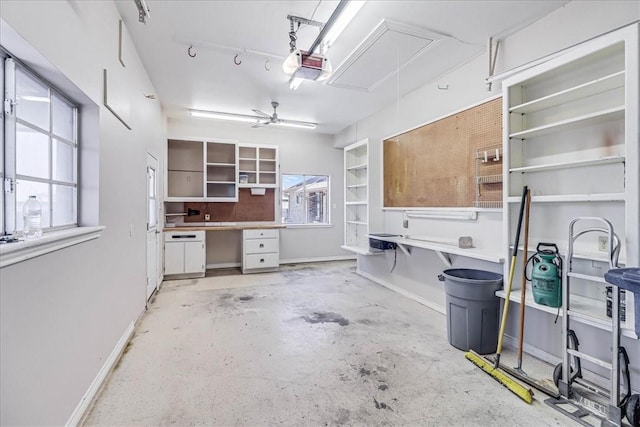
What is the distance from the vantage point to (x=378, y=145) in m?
5.25

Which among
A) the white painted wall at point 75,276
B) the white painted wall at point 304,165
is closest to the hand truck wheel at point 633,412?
the white painted wall at point 75,276

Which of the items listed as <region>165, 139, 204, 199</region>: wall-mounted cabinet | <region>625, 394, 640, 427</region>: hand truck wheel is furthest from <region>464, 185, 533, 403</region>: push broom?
<region>165, 139, 204, 199</region>: wall-mounted cabinet

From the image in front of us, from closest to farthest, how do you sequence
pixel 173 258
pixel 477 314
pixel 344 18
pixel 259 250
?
pixel 344 18 < pixel 477 314 < pixel 173 258 < pixel 259 250

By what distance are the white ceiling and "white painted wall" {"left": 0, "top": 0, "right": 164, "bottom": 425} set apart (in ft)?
1.83

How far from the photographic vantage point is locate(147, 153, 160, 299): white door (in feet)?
13.4

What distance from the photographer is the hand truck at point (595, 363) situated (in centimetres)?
180

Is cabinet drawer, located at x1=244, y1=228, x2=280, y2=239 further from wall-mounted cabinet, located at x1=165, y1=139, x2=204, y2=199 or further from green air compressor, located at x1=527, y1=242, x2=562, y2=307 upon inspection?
green air compressor, located at x1=527, y1=242, x2=562, y2=307

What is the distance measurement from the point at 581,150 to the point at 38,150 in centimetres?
378

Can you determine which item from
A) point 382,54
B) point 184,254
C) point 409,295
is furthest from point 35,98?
point 409,295

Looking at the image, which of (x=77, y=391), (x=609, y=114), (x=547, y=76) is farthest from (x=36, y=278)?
(x=547, y=76)

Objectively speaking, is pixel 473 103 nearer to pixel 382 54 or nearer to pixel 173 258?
pixel 382 54

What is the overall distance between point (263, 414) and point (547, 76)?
3417 mm

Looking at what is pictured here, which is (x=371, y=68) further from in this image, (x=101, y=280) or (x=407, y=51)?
(x=101, y=280)

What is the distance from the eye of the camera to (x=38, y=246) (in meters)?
1.38
